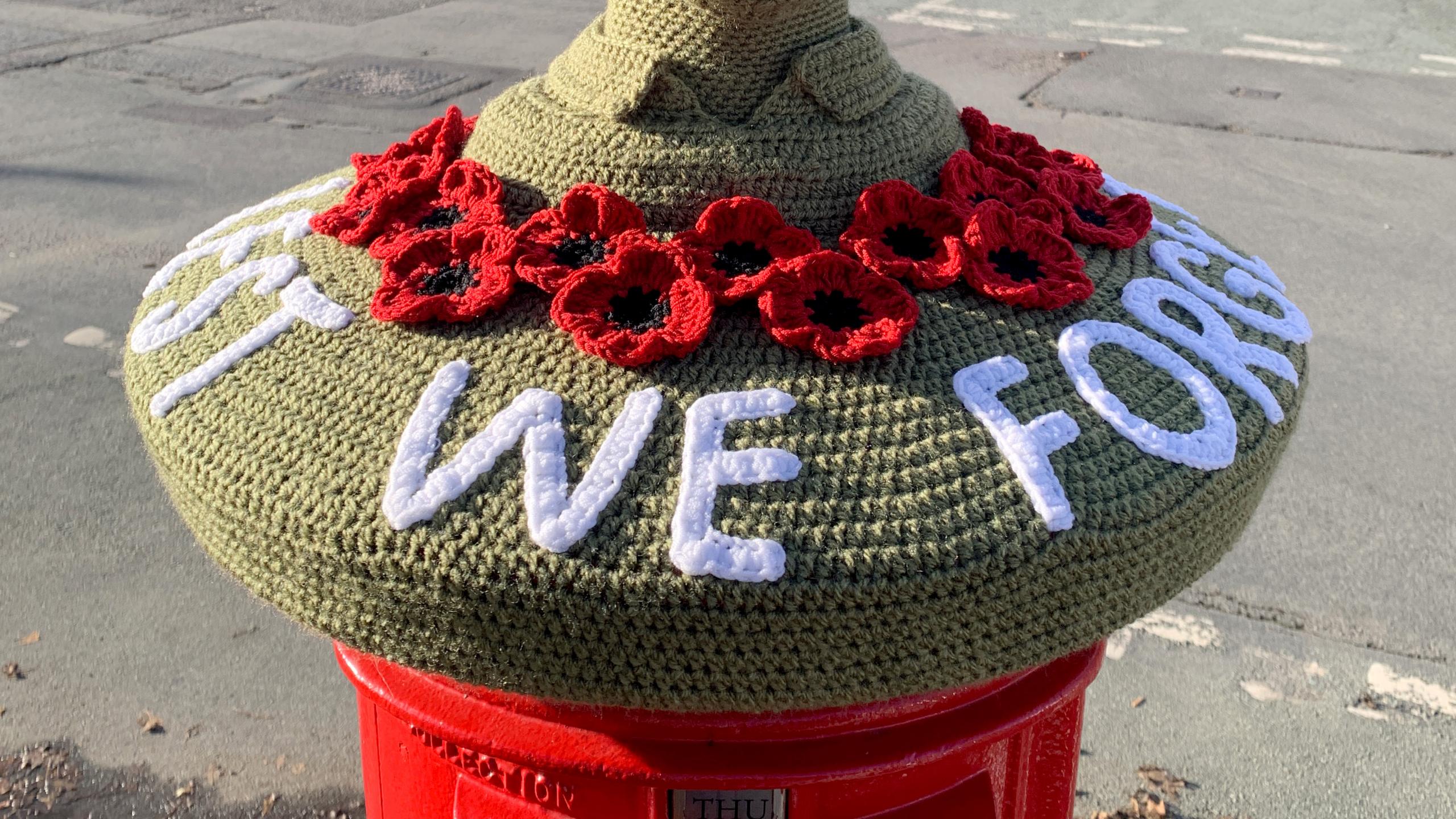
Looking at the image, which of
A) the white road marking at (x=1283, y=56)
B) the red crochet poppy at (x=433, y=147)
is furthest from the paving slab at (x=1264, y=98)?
the red crochet poppy at (x=433, y=147)

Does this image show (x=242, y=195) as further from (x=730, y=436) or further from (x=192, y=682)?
(x=730, y=436)

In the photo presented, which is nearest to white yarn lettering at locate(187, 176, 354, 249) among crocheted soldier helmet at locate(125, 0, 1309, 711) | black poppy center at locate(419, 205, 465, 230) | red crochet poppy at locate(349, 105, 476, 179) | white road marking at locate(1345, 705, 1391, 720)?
red crochet poppy at locate(349, 105, 476, 179)

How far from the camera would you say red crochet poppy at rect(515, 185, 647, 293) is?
107cm

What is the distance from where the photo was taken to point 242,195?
15.8ft

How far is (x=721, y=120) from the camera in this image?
3.71 feet

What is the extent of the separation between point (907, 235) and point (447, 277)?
0.42m

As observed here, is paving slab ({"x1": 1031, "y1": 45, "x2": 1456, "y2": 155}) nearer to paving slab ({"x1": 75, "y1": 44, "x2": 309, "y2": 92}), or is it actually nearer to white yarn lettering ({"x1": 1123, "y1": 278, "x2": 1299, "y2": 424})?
paving slab ({"x1": 75, "y1": 44, "x2": 309, "y2": 92})

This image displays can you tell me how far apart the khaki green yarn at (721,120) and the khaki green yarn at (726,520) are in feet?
0.45

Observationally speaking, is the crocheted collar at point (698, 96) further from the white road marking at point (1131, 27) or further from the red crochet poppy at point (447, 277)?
the white road marking at point (1131, 27)

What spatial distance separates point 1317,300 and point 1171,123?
2023 mm

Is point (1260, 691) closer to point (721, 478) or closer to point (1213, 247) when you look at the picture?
point (1213, 247)

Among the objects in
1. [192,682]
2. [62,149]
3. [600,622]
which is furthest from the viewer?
[62,149]

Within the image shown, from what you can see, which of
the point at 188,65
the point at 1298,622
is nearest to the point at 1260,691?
the point at 1298,622

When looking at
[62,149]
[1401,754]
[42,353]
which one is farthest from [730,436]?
[62,149]
